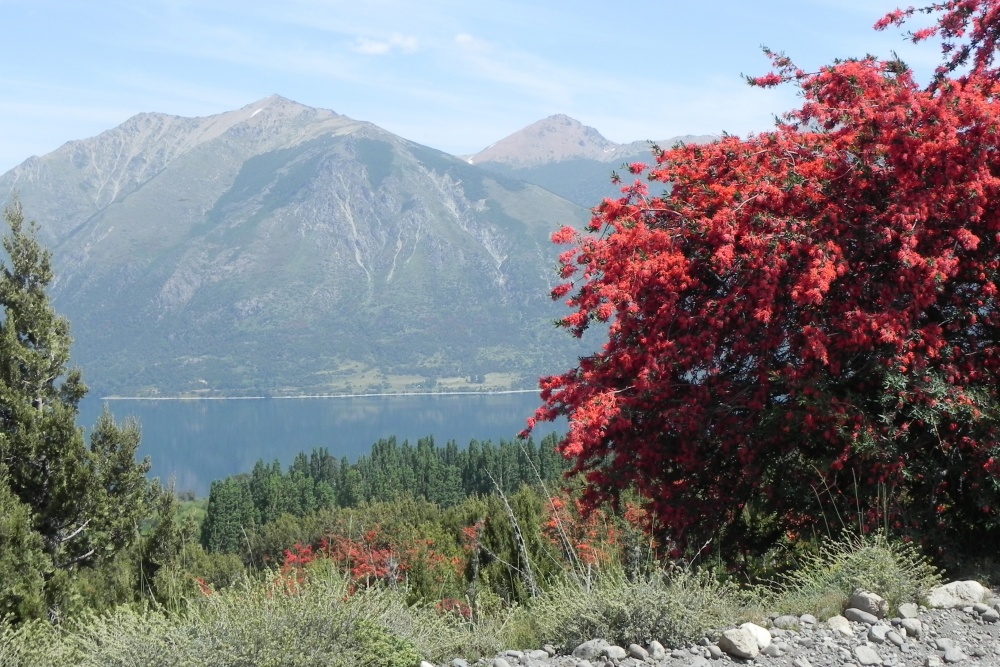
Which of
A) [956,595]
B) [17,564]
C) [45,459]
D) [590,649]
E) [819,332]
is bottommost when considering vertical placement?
[17,564]

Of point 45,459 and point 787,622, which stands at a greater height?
A: point 787,622

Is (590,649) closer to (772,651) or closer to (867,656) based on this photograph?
(772,651)

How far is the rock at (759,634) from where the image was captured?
4719 mm

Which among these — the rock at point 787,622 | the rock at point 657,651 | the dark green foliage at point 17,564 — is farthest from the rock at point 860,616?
the dark green foliage at point 17,564

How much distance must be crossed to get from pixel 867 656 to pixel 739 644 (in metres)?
0.65

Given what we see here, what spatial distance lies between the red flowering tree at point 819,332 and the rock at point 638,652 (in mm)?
2381

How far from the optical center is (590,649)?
4.71m

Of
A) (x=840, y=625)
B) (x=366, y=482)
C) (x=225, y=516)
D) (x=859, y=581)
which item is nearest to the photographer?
(x=840, y=625)

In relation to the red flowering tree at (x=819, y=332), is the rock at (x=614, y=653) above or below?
below

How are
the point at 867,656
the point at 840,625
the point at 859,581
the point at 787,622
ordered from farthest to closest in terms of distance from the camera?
the point at 859,581, the point at 787,622, the point at 840,625, the point at 867,656

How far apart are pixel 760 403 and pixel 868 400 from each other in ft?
2.64

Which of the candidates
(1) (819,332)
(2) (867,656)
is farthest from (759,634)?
(1) (819,332)

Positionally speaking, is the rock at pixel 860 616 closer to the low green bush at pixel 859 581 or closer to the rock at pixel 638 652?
the low green bush at pixel 859 581

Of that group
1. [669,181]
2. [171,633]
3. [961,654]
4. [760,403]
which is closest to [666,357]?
[760,403]
